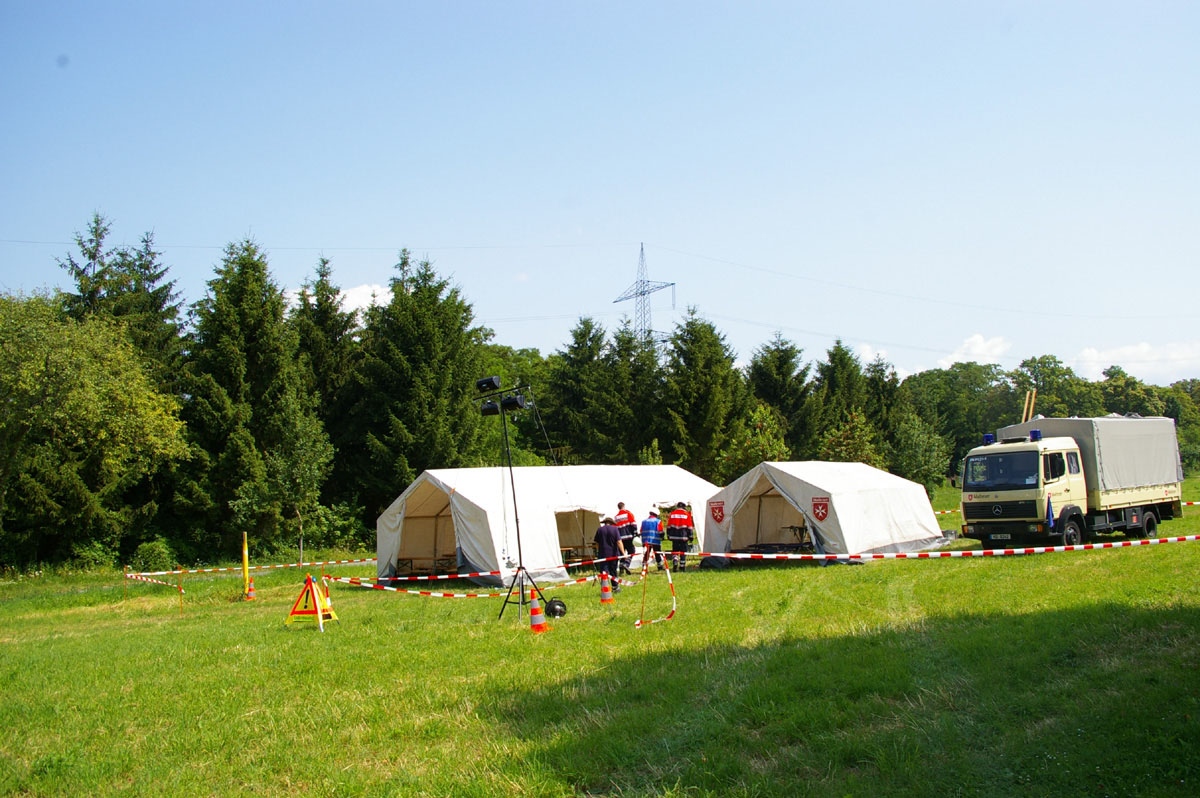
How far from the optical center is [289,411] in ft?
101

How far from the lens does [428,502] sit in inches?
888

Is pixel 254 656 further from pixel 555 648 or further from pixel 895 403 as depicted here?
pixel 895 403

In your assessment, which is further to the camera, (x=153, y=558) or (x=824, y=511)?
(x=153, y=558)

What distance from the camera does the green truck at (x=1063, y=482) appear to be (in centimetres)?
1766

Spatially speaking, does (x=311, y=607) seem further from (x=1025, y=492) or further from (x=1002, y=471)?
(x=1002, y=471)

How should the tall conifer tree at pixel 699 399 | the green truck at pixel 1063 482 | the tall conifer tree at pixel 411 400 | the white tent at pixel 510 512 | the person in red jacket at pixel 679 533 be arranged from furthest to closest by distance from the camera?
the tall conifer tree at pixel 699 399 → the tall conifer tree at pixel 411 400 → the person in red jacket at pixel 679 533 → the white tent at pixel 510 512 → the green truck at pixel 1063 482

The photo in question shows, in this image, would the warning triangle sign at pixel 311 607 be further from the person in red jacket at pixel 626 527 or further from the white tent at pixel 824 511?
the white tent at pixel 824 511

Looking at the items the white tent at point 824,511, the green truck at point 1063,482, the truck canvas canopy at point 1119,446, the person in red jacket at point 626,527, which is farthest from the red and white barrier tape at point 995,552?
the truck canvas canopy at point 1119,446

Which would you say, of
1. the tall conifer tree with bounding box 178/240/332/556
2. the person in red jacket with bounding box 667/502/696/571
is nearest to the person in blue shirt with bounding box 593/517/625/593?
the person in red jacket with bounding box 667/502/696/571

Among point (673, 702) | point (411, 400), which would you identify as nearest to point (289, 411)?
point (411, 400)

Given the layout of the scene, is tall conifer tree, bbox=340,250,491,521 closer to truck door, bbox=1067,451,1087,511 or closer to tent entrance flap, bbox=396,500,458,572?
tent entrance flap, bbox=396,500,458,572

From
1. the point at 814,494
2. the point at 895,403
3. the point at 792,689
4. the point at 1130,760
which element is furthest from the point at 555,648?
the point at 895,403

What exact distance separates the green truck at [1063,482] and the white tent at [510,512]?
7.28 m

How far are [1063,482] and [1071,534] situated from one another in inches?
Answer: 43.5
